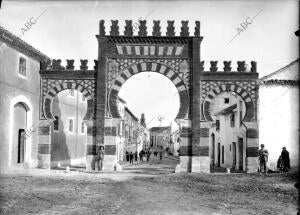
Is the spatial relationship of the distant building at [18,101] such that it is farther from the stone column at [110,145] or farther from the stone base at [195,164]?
the stone base at [195,164]

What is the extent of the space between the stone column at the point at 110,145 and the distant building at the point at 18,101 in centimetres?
390

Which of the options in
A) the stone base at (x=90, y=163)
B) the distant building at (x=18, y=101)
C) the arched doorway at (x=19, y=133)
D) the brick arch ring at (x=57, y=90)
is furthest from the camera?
the brick arch ring at (x=57, y=90)

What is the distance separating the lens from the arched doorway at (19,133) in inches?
701


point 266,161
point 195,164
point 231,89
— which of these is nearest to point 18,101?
point 195,164

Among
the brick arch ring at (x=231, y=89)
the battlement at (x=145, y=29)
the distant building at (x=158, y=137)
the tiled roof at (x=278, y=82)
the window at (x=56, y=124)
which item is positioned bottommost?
the distant building at (x=158, y=137)

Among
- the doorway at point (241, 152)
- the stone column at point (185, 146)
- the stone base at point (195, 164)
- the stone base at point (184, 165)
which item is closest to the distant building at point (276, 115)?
the doorway at point (241, 152)

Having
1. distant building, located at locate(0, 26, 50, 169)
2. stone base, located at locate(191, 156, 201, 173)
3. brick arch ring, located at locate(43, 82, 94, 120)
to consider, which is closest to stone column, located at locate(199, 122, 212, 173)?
stone base, located at locate(191, 156, 201, 173)

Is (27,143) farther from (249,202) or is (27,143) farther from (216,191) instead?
(249,202)

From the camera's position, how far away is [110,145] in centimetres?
1970

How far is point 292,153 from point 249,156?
2961mm

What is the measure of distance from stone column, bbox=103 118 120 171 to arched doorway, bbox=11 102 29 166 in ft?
13.9

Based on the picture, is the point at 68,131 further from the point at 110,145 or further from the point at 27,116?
the point at 110,145

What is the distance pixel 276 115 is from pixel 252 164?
3.50 m

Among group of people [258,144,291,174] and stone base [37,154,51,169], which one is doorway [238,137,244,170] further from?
stone base [37,154,51,169]
